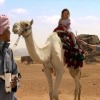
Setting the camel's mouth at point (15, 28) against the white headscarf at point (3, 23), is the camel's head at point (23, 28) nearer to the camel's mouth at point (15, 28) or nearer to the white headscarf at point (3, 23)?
the camel's mouth at point (15, 28)

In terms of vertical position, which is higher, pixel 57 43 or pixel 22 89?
pixel 57 43

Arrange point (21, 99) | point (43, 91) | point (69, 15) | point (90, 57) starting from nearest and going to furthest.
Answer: point (69, 15) → point (21, 99) → point (43, 91) → point (90, 57)

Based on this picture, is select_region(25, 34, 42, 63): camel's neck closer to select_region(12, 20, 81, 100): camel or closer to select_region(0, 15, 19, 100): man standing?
select_region(12, 20, 81, 100): camel

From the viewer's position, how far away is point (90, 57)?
123 feet

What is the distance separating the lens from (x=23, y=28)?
29.1ft

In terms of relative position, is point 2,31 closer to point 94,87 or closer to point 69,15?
point 69,15

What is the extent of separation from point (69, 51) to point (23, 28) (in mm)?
1857

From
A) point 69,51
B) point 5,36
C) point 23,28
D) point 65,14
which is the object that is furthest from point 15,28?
point 5,36

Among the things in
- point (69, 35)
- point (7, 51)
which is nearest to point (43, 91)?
point (69, 35)

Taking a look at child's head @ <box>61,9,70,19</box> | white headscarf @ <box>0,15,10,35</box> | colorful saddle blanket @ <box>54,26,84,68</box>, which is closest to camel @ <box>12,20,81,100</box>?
colorful saddle blanket @ <box>54,26,84,68</box>

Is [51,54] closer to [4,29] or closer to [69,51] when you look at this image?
[69,51]

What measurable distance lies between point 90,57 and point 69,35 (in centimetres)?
2727

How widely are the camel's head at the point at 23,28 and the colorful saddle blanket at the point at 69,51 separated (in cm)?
147

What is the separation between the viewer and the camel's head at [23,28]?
8594mm
